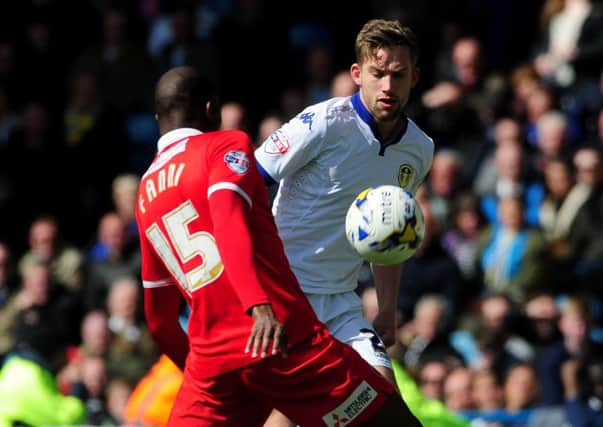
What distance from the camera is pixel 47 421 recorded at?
422 inches

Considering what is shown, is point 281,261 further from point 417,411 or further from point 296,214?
point 417,411

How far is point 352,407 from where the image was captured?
240 inches

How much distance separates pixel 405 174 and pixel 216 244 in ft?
4.53

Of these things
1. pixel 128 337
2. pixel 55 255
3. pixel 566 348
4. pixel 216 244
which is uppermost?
pixel 216 244

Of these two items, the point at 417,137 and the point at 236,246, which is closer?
the point at 236,246

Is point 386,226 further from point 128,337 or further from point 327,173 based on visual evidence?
point 128,337

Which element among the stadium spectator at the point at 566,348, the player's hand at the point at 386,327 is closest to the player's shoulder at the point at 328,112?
the player's hand at the point at 386,327

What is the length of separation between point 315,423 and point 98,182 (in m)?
9.08

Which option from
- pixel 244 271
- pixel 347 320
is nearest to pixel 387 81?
pixel 347 320

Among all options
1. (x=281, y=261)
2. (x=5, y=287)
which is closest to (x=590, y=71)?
(x=5, y=287)

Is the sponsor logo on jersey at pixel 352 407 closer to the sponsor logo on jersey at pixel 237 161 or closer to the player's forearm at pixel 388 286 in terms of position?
the sponsor logo on jersey at pixel 237 161

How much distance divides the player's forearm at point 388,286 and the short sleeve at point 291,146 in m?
0.81

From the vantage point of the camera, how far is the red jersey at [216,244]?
6.01 m

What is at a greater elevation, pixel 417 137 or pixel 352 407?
pixel 417 137
